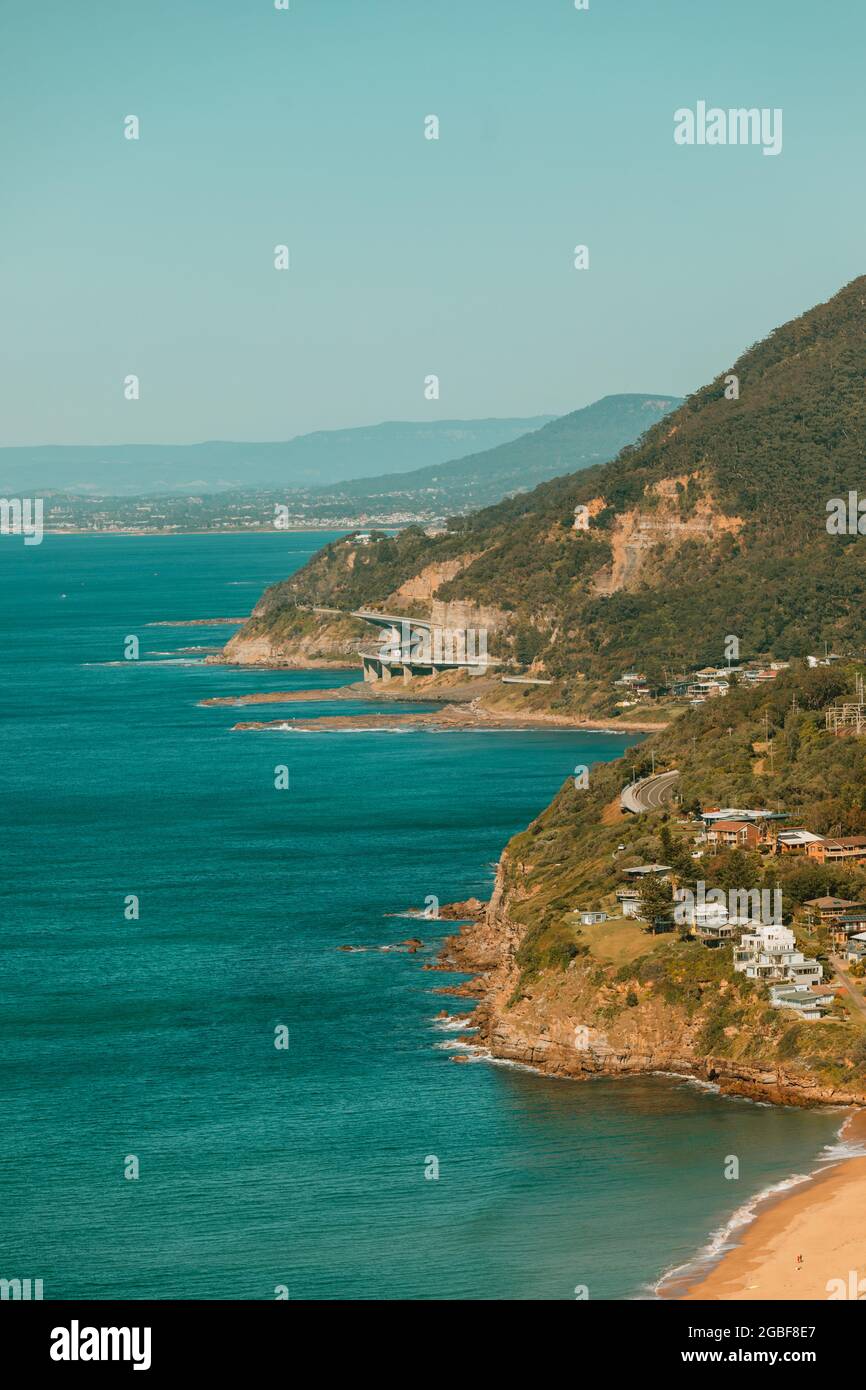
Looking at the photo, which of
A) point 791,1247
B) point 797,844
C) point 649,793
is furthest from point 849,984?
point 649,793

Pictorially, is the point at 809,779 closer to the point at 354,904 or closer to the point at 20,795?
the point at 354,904

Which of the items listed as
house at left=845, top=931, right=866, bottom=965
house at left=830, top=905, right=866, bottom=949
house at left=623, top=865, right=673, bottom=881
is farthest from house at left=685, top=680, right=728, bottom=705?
house at left=845, top=931, right=866, bottom=965

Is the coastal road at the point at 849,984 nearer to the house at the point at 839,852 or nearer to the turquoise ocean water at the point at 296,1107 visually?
the turquoise ocean water at the point at 296,1107

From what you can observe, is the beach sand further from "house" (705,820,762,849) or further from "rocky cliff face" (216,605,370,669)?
"rocky cliff face" (216,605,370,669)

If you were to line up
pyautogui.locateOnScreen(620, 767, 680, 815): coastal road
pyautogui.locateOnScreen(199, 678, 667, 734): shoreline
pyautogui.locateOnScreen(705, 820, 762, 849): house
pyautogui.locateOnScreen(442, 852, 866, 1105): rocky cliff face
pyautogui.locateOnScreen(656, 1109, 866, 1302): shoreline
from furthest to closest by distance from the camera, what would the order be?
pyautogui.locateOnScreen(199, 678, 667, 734): shoreline → pyautogui.locateOnScreen(620, 767, 680, 815): coastal road → pyautogui.locateOnScreen(705, 820, 762, 849): house → pyautogui.locateOnScreen(442, 852, 866, 1105): rocky cliff face → pyautogui.locateOnScreen(656, 1109, 866, 1302): shoreline

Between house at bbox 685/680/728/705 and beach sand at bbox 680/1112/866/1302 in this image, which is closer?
beach sand at bbox 680/1112/866/1302
